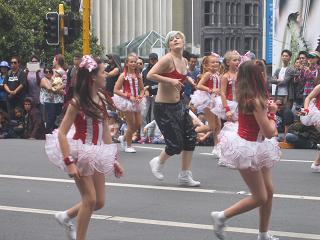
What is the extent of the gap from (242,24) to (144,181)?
77.0 m

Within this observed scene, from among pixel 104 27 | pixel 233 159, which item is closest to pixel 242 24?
pixel 104 27

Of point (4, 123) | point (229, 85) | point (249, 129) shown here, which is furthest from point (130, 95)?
point (249, 129)

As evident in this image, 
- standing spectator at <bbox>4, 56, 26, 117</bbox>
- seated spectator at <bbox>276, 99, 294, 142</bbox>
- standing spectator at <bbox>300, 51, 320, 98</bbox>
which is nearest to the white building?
standing spectator at <bbox>4, 56, 26, 117</bbox>

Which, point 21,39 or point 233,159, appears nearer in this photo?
point 233,159

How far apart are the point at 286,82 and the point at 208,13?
7012 cm

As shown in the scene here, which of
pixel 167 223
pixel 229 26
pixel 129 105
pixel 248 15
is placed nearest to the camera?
pixel 167 223

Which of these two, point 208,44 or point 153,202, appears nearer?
point 153,202

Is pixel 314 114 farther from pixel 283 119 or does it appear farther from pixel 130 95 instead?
pixel 283 119

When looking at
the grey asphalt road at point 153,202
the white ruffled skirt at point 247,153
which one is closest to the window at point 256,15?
the grey asphalt road at point 153,202

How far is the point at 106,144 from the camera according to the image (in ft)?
22.0

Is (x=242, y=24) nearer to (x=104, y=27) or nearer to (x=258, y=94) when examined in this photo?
(x=104, y=27)

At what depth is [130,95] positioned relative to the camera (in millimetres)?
13336

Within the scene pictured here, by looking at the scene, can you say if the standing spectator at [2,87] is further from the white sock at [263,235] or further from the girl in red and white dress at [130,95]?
the white sock at [263,235]

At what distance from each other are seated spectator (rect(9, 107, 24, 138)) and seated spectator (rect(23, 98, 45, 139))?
0.14 m
